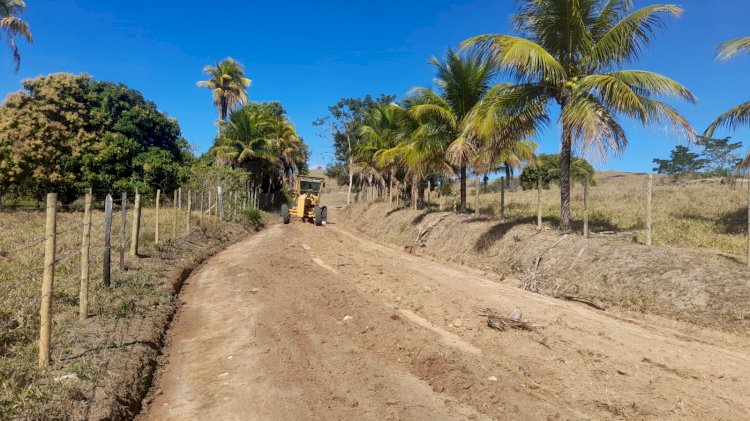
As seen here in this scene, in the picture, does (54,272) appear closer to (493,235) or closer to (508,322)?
(508,322)

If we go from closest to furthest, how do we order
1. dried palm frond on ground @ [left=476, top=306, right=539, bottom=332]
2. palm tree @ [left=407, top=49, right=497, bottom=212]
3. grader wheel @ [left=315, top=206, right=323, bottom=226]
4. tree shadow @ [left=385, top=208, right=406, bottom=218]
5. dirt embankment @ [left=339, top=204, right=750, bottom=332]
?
dried palm frond on ground @ [left=476, top=306, right=539, bottom=332], dirt embankment @ [left=339, top=204, right=750, bottom=332], palm tree @ [left=407, top=49, right=497, bottom=212], tree shadow @ [left=385, top=208, right=406, bottom=218], grader wheel @ [left=315, top=206, right=323, bottom=226]

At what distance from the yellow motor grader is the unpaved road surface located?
50.4 ft

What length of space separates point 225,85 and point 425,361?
38308mm

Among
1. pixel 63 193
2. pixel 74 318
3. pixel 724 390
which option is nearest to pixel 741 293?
pixel 724 390

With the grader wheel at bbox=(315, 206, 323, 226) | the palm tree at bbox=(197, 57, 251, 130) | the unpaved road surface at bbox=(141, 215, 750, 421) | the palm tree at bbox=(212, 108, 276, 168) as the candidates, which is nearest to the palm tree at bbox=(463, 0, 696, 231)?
the unpaved road surface at bbox=(141, 215, 750, 421)

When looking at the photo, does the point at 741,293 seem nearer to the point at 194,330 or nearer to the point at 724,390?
the point at 724,390

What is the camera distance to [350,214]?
31.9m

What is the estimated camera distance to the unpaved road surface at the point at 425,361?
4047 millimetres

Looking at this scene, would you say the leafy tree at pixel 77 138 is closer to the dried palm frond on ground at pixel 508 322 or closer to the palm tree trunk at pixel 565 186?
the palm tree trunk at pixel 565 186

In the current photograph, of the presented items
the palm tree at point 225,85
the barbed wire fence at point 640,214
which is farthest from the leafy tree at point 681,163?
the palm tree at point 225,85

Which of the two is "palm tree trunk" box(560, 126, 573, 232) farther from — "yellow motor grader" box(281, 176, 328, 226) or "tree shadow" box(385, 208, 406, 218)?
"yellow motor grader" box(281, 176, 328, 226)

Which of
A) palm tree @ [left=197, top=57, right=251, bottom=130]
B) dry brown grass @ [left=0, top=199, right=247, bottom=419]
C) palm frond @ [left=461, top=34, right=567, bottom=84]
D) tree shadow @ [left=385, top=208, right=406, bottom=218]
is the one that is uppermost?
palm tree @ [left=197, top=57, right=251, bottom=130]

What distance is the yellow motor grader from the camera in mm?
23766

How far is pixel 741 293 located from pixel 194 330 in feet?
27.0
